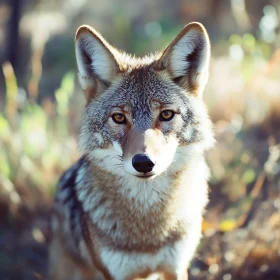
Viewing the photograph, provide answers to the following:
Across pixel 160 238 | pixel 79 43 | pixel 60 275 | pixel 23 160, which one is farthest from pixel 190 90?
pixel 23 160

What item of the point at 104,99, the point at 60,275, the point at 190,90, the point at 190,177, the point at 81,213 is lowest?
the point at 60,275

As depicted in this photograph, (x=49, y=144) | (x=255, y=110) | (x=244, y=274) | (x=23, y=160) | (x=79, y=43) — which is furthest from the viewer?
(x=255, y=110)

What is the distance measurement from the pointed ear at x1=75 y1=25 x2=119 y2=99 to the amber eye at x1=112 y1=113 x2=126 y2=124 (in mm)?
372

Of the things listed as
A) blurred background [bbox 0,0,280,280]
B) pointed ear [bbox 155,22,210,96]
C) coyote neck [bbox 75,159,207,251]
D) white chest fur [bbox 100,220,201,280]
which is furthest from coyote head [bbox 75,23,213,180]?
blurred background [bbox 0,0,280,280]

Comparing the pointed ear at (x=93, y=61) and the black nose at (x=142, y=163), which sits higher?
the pointed ear at (x=93, y=61)

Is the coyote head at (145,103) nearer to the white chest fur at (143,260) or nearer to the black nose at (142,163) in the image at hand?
the black nose at (142,163)

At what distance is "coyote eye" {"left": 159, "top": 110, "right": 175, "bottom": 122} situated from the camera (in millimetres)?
3265

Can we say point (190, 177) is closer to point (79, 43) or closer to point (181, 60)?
point (181, 60)

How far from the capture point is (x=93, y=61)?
3.52 m

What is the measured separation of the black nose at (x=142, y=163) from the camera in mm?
2914

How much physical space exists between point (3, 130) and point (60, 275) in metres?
1.94

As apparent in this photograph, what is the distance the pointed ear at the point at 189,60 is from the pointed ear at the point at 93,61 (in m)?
0.36

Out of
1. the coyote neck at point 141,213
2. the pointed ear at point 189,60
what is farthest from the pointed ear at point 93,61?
the coyote neck at point 141,213

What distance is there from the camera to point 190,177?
11.8 feet
